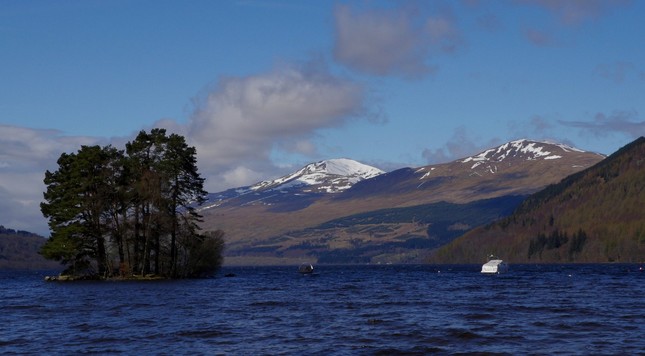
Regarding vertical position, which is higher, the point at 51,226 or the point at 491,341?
the point at 51,226

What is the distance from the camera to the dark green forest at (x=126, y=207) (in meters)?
130

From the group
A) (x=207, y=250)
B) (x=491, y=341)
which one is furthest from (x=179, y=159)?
(x=491, y=341)

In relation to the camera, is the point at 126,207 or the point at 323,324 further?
the point at 126,207

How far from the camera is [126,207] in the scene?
132m

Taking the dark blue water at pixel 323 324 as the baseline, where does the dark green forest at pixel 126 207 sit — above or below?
above

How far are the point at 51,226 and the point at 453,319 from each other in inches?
3337

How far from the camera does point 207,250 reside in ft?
480

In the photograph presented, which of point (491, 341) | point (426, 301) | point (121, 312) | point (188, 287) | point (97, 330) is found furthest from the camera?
point (188, 287)

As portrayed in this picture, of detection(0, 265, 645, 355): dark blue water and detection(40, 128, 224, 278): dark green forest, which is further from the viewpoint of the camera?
detection(40, 128, 224, 278): dark green forest

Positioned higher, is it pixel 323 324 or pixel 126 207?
pixel 126 207

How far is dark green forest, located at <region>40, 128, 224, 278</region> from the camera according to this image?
130125 mm

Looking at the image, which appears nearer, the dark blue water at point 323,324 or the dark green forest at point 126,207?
the dark blue water at point 323,324

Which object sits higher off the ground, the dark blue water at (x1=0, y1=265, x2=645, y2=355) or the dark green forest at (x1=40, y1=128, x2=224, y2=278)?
the dark green forest at (x1=40, y1=128, x2=224, y2=278)

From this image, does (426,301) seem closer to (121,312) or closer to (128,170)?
(121,312)
